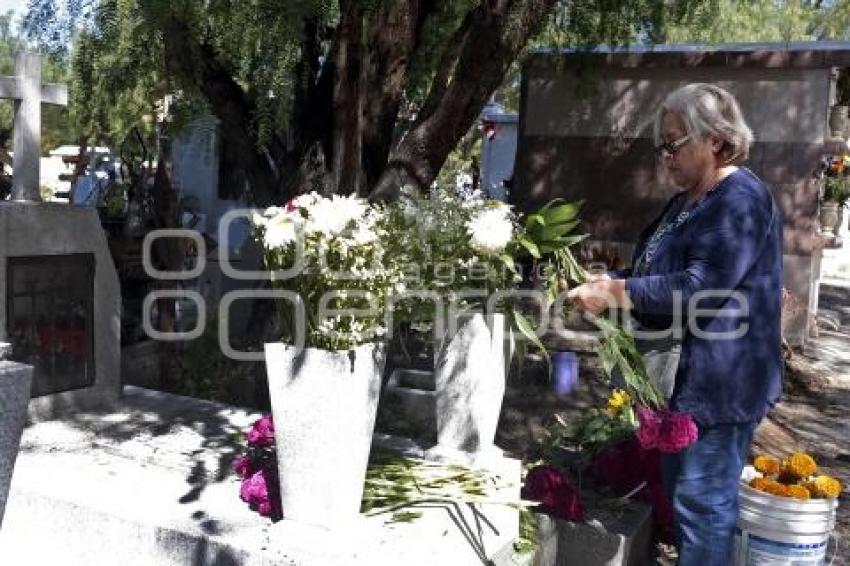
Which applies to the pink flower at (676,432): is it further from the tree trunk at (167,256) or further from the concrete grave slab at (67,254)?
the tree trunk at (167,256)

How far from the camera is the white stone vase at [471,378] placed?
3.33m

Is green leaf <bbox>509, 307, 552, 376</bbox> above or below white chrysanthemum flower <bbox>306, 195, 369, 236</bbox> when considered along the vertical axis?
below

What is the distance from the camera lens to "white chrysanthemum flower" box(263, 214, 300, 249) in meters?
Answer: 2.70

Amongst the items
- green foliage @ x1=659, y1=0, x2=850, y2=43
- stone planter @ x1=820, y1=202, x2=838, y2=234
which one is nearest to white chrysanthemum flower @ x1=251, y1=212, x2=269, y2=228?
stone planter @ x1=820, y1=202, x2=838, y2=234

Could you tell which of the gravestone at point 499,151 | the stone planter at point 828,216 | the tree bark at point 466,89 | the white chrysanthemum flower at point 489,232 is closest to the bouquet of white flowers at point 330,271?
the white chrysanthemum flower at point 489,232

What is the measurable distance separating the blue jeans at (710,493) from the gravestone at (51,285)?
9.83ft

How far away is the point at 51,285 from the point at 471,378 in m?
2.22

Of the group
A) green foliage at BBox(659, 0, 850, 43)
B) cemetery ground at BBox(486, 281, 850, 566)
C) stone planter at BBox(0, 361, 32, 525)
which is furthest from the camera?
green foliage at BBox(659, 0, 850, 43)

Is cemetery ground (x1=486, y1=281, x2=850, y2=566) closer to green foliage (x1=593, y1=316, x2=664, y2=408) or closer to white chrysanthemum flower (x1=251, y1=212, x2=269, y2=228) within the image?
green foliage (x1=593, y1=316, x2=664, y2=408)

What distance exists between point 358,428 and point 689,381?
3.56 feet

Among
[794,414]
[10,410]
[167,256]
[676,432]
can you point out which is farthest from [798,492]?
[167,256]

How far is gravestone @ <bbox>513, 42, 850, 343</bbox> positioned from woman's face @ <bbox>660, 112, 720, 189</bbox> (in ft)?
19.0

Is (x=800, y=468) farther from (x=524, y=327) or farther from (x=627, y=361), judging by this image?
(x=524, y=327)

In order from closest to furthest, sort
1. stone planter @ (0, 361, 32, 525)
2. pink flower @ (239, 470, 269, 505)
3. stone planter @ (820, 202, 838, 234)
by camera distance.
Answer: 1. stone planter @ (0, 361, 32, 525)
2. pink flower @ (239, 470, 269, 505)
3. stone planter @ (820, 202, 838, 234)
